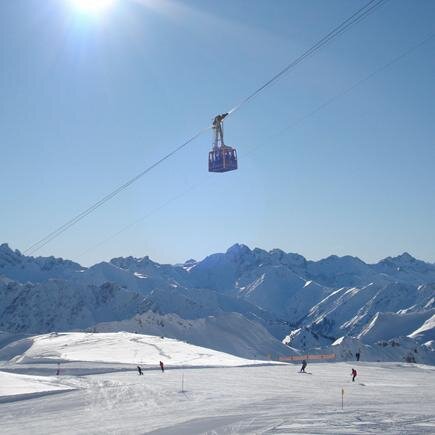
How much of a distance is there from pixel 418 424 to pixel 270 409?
7.35 m

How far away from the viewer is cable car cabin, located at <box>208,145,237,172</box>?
35.1m

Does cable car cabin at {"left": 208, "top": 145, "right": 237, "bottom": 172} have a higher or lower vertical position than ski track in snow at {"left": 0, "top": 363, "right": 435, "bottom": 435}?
higher

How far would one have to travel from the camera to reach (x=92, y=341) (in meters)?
79.6

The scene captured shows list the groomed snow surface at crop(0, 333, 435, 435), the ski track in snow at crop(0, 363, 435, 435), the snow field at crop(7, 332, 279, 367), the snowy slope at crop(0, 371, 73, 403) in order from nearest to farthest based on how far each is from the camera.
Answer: the ski track in snow at crop(0, 363, 435, 435) → the groomed snow surface at crop(0, 333, 435, 435) → the snowy slope at crop(0, 371, 73, 403) → the snow field at crop(7, 332, 279, 367)

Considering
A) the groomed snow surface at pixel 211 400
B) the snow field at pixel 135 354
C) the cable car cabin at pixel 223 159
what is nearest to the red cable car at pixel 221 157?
the cable car cabin at pixel 223 159

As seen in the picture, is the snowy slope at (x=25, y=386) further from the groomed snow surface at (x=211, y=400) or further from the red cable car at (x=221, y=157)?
the red cable car at (x=221, y=157)

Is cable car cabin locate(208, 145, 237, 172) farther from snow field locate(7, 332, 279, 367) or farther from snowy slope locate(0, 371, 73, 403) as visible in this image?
snow field locate(7, 332, 279, 367)

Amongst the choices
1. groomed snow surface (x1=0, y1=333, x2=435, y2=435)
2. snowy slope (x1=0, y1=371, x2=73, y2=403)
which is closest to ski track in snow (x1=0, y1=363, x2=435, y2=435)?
groomed snow surface (x1=0, y1=333, x2=435, y2=435)

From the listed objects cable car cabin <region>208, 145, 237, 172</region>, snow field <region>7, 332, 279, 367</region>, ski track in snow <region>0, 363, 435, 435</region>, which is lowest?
ski track in snow <region>0, 363, 435, 435</region>

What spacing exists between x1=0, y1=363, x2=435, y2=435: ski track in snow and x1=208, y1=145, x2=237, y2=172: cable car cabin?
13003 millimetres

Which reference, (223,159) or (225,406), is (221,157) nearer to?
(223,159)

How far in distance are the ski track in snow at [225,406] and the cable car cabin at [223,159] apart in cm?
1300

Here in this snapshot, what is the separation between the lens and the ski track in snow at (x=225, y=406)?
24.2 metres

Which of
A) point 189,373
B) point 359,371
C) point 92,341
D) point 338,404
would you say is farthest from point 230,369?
point 92,341
